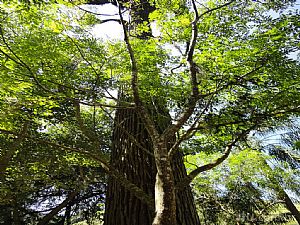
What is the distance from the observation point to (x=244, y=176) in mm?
6484

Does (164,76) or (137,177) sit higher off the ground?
(164,76)

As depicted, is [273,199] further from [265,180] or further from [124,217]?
[124,217]

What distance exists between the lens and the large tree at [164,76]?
2322 millimetres

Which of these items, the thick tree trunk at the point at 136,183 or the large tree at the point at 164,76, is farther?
the thick tree trunk at the point at 136,183

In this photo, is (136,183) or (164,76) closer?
(136,183)

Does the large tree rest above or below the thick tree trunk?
above

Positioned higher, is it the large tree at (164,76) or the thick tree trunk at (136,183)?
the large tree at (164,76)

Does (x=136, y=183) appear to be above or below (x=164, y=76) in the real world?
below

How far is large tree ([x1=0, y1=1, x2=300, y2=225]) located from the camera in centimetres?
232

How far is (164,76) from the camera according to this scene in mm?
3102

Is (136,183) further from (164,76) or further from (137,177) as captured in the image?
(164,76)

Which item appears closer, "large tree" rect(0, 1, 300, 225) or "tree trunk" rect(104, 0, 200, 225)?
"large tree" rect(0, 1, 300, 225)

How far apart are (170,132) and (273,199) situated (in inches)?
275

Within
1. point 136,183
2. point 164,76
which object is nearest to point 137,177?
point 136,183
